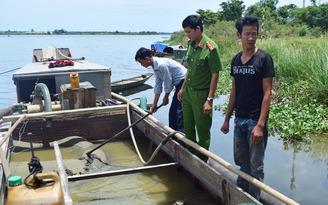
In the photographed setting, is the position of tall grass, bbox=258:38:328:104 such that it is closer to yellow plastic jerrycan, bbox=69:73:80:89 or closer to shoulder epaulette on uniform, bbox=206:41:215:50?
shoulder epaulette on uniform, bbox=206:41:215:50

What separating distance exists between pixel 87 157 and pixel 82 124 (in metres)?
1.17

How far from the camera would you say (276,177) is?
5434mm

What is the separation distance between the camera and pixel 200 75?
13.7ft

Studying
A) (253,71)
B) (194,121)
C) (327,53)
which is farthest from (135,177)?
(327,53)

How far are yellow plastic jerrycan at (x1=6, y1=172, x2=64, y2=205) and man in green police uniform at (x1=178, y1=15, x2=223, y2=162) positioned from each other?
6.11ft

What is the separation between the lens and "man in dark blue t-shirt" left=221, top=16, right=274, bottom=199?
9.88 feet

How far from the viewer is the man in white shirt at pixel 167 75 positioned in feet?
15.7

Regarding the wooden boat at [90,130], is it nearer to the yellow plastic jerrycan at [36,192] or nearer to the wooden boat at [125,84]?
the yellow plastic jerrycan at [36,192]

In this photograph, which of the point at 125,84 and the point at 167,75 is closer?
the point at 167,75

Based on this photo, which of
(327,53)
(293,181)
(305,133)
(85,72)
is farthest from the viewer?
(327,53)

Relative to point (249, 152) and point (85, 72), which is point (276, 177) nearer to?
point (249, 152)

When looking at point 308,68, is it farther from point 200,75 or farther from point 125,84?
point 125,84

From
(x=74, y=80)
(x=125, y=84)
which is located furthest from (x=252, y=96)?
(x=125, y=84)

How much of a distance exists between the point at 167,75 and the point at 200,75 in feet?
2.76
